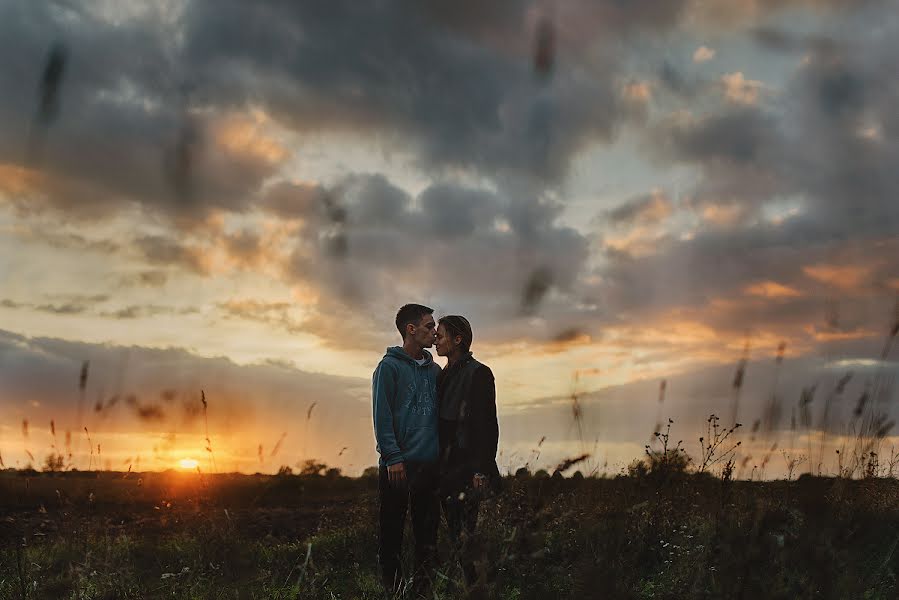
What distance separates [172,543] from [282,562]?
1791mm

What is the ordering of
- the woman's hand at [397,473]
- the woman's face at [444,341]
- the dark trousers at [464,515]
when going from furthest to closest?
the woman's face at [444,341], the woman's hand at [397,473], the dark trousers at [464,515]

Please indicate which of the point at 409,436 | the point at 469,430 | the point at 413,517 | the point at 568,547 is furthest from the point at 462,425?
the point at 568,547

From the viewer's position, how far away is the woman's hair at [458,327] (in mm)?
5715

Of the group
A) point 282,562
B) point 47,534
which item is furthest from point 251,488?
point 282,562

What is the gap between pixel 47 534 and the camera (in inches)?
407

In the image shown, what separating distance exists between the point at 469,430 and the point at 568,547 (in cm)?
226

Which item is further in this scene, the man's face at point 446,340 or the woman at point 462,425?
the man's face at point 446,340

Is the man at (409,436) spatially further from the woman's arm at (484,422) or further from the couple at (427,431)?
the woman's arm at (484,422)

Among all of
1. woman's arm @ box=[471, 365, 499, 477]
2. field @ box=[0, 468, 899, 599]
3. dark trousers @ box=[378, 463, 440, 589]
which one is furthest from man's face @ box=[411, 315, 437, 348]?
field @ box=[0, 468, 899, 599]

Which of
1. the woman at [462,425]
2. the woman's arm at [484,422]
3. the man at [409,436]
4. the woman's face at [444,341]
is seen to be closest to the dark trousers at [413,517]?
the man at [409,436]

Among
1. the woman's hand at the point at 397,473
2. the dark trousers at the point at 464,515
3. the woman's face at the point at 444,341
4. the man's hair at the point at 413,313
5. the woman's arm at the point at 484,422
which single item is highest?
the man's hair at the point at 413,313

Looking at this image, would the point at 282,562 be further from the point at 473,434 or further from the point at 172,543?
the point at 473,434

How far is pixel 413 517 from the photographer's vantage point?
5703mm

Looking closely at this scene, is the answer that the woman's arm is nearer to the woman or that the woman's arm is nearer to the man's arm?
the woman
